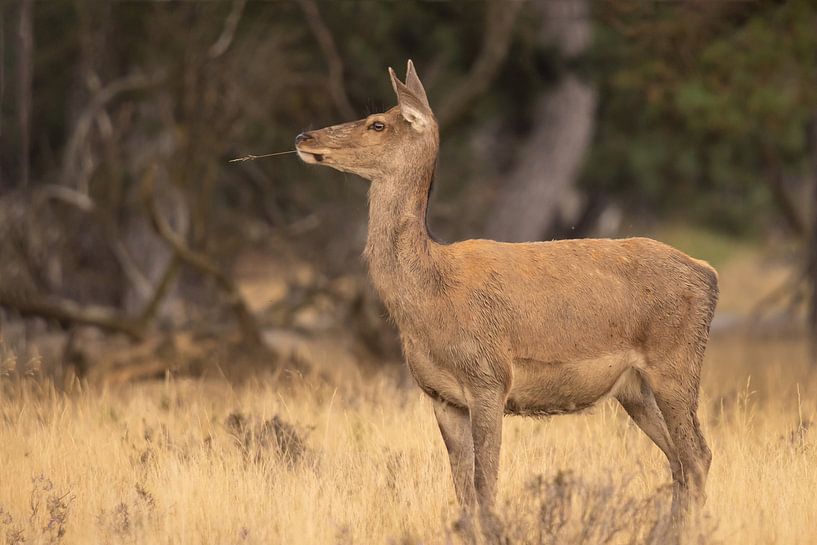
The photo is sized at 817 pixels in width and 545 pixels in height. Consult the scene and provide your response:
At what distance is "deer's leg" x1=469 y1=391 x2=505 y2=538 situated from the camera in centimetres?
660

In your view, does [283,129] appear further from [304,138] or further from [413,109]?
[413,109]

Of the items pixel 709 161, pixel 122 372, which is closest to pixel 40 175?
pixel 122 372

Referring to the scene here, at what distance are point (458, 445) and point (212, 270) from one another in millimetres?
6646

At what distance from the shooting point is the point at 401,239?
22.9ft

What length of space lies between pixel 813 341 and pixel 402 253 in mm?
9000

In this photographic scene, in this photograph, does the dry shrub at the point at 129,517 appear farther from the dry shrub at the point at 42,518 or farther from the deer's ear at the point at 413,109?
the deer's ear at the point at 413,109

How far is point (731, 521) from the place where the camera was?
262 inches

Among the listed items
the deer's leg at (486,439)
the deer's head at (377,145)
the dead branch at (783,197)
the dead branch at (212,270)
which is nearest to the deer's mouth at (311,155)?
the deer's head at (377,145)

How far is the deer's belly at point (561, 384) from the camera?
22.7 feet

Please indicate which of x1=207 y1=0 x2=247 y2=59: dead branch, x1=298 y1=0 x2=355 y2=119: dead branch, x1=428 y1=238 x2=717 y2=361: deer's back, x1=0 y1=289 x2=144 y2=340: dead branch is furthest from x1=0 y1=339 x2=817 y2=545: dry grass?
x1=207 y1=0 x2=247 y2=59: dead branch

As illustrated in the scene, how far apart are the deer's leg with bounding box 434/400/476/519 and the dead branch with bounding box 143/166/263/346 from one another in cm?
623

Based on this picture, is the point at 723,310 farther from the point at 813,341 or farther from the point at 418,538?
the point at 418,538

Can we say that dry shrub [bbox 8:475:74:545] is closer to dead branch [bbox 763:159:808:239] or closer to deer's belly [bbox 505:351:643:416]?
deer's belly [bbox 505:351:643:416]

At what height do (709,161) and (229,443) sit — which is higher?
(709,161)
